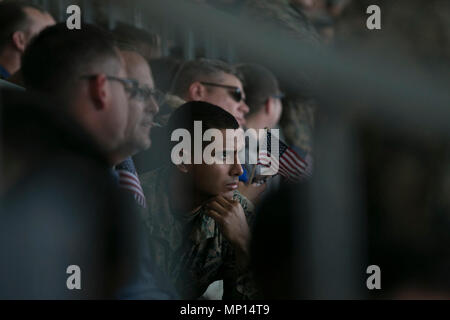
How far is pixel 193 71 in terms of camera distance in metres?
2.77

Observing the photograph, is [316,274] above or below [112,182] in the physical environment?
below

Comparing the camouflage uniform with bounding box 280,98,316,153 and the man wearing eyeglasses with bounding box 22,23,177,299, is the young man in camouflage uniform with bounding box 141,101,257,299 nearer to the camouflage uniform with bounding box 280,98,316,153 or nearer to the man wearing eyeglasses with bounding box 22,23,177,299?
the man wearing eyeglasses with bounding box 22,23,177,299

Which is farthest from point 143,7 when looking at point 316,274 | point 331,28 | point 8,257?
point 316,274

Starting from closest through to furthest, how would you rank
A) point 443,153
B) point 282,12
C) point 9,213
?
point 443,153 < point 9,213 < point 282,12

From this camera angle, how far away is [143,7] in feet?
8.38

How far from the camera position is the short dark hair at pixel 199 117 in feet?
9.00

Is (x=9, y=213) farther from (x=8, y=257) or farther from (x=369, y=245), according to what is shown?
(x=369, y=245)

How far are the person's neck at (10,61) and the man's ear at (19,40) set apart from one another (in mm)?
34

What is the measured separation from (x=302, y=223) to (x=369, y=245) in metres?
0.36

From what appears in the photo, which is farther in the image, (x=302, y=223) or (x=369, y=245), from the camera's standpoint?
(x=302, y=223)

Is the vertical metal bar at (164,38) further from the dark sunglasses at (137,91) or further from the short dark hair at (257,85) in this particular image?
the short dark hair at (257,85)

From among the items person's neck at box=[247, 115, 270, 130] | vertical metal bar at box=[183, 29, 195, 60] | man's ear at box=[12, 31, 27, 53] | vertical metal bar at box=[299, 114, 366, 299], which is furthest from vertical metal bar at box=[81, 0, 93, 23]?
vertical metal bar at box=[299, 114, 366, 299]

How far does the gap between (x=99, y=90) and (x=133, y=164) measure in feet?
1.14

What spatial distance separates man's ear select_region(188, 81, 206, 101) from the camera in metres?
2.76
